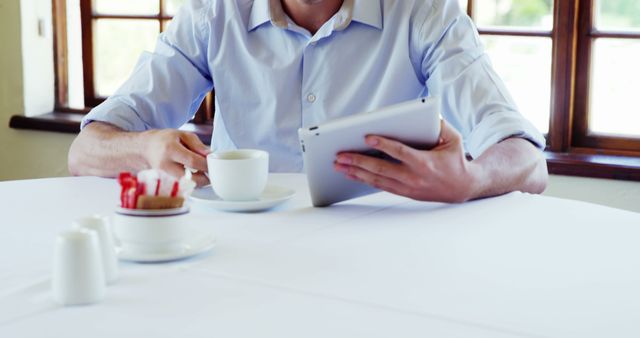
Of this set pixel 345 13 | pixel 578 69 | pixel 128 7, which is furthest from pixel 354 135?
pixel 128 7

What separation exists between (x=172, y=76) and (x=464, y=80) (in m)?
0.63

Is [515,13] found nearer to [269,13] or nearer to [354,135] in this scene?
[269,13]

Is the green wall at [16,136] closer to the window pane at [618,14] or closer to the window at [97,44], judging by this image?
the window at [97,44]

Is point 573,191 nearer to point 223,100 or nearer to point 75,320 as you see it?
point 223,100

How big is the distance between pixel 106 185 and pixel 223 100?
47cm

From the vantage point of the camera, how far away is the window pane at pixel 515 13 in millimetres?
2613

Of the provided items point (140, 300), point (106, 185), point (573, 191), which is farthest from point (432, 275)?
point (573, 191)

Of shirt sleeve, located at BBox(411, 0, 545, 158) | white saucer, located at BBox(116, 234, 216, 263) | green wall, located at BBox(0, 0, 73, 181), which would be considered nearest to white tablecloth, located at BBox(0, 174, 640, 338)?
white saucer, located at BBox(116, 234, 216, 263)

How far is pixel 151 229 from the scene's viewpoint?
1.16 m

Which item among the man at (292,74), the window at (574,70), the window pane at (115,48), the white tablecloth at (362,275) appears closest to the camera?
the white tablecloth at (362,275)

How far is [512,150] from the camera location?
1.67 m

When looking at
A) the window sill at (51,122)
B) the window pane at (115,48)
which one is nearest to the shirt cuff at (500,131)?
the window sill at (51,122)

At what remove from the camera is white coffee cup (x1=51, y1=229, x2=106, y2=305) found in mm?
993

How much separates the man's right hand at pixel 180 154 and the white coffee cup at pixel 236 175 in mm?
101
